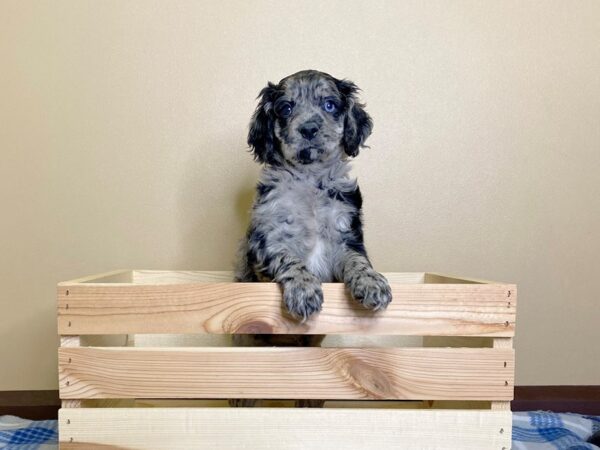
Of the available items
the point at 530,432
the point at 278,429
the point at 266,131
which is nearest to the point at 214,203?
the point at 266,131

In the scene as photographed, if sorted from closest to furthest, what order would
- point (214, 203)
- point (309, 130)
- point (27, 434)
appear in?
point (309, 130) → point (27, 434) → point (214, 203)

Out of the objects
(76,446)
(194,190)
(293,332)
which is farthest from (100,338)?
(194,190)

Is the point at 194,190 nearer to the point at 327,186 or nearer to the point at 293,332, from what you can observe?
A: the point at 327,186

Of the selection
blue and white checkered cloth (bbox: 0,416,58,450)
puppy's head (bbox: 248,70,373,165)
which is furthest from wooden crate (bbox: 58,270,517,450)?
blue and white checkered cloth (bbox: 0,416,58,450)

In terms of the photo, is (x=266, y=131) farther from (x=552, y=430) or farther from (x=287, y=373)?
(x=552, y=430)

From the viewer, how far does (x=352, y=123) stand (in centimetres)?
172

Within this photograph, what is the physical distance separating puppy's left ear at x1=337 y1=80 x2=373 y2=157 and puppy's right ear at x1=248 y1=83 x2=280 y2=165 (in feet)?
0.69

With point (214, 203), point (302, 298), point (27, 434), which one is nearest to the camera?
point (302, 298)

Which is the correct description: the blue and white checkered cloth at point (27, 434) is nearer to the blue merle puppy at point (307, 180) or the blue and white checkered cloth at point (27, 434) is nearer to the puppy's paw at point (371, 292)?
the blue merle puppy at point (307, 180)

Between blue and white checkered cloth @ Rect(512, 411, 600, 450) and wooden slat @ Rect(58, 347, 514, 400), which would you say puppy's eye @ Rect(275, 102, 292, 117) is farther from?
blue and white checkered cloth @ Rect(512, 411, 600, 450)

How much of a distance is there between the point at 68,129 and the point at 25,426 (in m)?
1.14

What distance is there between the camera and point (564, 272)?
2.31m

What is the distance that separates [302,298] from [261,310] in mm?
113

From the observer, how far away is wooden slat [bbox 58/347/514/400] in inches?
52.0
